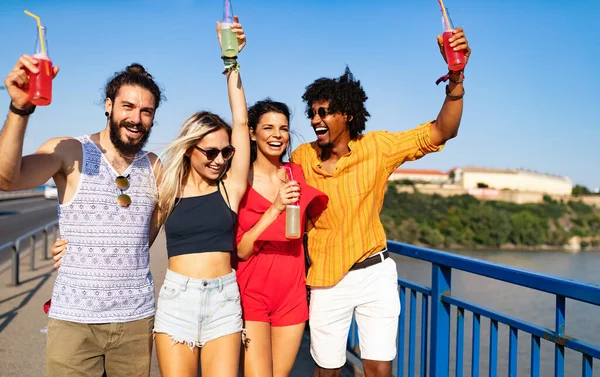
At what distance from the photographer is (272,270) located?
294cm

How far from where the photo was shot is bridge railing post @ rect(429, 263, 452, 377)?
3.52 meters

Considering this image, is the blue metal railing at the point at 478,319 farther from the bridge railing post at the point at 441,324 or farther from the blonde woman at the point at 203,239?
the blonde woman at the point at 203,239

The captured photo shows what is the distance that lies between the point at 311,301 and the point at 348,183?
0.70m

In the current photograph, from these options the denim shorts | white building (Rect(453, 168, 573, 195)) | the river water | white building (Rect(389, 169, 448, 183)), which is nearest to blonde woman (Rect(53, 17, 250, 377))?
the denim shorts

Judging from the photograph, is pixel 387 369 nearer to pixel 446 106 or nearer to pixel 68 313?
pixel 446 106

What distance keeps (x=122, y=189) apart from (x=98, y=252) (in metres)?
0.29

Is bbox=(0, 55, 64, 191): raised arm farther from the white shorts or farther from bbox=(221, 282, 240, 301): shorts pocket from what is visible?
the white shorts

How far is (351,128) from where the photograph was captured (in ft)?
10.6

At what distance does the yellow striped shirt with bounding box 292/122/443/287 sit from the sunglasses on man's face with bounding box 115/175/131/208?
3.59 ft

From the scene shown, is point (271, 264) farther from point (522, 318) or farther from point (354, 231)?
point (522, 318)

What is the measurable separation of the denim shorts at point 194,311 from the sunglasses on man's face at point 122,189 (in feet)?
1.40

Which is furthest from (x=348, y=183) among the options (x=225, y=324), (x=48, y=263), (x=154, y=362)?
(x=48, y=263)

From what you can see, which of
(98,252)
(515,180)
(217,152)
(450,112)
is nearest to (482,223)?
(515,180)

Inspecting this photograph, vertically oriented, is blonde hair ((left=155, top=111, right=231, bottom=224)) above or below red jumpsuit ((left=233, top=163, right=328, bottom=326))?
above
